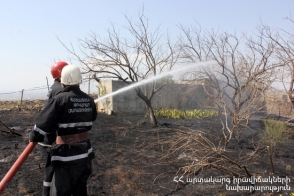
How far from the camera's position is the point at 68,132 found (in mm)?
2777

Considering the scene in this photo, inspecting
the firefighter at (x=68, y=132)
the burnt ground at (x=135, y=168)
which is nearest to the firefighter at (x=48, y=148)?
the firefighter at (x=68, y=132)

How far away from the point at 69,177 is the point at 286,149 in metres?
5.81

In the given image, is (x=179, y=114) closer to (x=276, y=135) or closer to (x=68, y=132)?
(x=276, y=135)

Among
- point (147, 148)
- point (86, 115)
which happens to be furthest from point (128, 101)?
point (86, 115)

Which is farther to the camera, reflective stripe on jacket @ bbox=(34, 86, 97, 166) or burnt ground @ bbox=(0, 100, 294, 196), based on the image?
burnt ground @ bbox=(0, 100, 294, 196)

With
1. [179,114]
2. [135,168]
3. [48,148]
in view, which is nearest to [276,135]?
[135,168]

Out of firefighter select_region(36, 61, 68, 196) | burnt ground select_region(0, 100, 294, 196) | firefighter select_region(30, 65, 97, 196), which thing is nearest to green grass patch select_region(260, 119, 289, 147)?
burnt ground select_region(0, 100, 294, 196)

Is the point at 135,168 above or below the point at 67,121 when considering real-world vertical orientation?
below

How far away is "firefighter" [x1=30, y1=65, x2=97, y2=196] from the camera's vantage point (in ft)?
8.65

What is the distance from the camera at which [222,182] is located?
425cm

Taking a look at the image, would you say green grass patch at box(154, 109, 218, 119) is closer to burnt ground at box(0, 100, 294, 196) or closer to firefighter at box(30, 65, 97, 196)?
burnt ground at box(0, 100, 294, 196)

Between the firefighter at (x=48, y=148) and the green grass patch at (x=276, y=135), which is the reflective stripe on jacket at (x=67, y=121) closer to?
the firefighter at (x=48, y=148)

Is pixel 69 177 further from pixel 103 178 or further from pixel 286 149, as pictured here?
pixel 286 149

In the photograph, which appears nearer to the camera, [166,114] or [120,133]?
[120,133]
